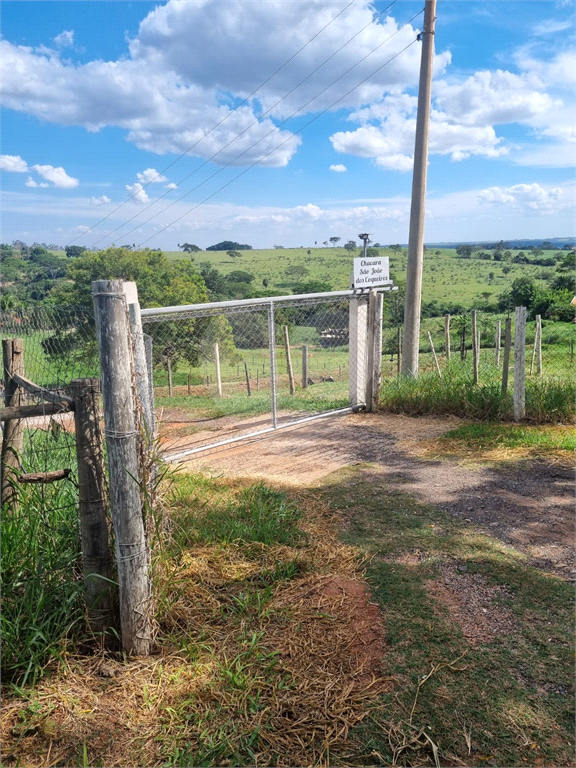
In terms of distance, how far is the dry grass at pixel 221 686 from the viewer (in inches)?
94.1

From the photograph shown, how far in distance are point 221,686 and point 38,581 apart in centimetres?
105

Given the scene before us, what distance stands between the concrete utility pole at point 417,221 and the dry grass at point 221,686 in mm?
6595

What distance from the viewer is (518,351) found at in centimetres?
734

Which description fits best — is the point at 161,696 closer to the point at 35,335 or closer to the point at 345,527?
the point at 345,527

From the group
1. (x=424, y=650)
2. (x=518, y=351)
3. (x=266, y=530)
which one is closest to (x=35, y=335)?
(x=266, y=530)

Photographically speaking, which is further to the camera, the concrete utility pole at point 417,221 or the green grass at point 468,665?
the concrete utility pole at point 417,221

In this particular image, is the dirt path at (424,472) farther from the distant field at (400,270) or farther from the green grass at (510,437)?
the distant field at (400,270)

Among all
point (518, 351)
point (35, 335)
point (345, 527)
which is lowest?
point (345, 527)

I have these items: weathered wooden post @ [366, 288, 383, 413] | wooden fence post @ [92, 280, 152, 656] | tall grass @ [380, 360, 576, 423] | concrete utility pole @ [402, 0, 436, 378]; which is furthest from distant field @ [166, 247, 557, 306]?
wooden fence post @ [92, 280, 152, 656]

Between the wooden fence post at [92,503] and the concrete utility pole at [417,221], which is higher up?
the concrete utility pole at [417,221]

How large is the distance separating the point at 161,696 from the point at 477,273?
7583 centimetres

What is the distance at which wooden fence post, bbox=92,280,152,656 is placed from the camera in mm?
2828

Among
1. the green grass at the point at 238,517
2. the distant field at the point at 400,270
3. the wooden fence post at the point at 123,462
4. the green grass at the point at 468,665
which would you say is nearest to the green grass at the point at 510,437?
the green grass at the point at 468,665

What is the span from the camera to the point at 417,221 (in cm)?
982
